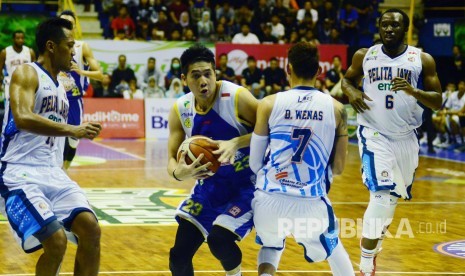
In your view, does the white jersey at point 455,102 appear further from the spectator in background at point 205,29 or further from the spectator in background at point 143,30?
the spectator in background at point 143,30

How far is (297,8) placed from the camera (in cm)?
2523

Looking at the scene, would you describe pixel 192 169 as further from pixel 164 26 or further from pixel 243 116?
pixel 164 26

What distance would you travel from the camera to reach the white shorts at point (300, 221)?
5.66 metres

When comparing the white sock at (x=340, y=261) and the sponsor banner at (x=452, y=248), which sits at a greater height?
the white sock at (x=340, y=261)

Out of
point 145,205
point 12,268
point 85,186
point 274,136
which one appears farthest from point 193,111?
point 85,186

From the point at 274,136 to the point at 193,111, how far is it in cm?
76

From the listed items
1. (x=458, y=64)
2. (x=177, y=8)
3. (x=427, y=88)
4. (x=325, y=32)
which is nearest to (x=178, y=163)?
(x=427, y=88)

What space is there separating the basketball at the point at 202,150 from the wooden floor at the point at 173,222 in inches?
85.4

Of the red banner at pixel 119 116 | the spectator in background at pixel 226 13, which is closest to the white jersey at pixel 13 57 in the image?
the red banner at pixel 119 116

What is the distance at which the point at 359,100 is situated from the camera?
7.87m

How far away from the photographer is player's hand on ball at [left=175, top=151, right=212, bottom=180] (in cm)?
577

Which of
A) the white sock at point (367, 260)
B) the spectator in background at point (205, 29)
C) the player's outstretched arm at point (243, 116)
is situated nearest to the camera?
the player's outstretched arm at point (243, 116)

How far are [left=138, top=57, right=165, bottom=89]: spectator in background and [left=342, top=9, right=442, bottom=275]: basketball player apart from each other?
14224 mm

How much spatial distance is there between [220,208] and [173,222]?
4.24 meters
